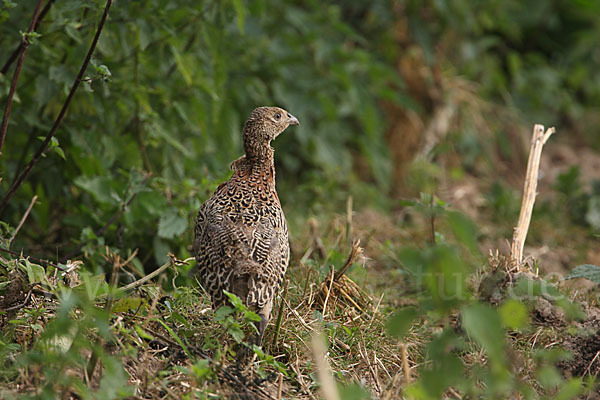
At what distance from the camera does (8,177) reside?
4621mm

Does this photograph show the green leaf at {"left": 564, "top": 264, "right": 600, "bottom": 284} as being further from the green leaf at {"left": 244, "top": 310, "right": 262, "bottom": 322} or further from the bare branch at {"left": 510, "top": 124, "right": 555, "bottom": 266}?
the green leaf at {"left": 244, "top": 310, "right": 262, "bottom": 322}

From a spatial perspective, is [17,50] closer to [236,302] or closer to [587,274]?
[236,302]

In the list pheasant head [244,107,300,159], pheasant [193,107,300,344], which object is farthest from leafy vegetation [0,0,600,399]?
pheasant head [244,107,300,159]

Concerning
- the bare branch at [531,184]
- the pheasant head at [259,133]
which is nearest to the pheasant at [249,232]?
the pheasant head at [259,133]

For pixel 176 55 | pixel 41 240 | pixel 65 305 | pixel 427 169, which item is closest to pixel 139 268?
pixel 41 240

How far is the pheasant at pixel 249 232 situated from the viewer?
3463 millimetres

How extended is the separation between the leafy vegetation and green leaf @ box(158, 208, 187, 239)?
2 centimetres

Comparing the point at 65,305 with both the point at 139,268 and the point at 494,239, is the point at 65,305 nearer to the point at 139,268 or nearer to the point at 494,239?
the point at 139,268

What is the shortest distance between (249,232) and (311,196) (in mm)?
3230

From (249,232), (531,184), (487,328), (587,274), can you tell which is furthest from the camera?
(531,184)

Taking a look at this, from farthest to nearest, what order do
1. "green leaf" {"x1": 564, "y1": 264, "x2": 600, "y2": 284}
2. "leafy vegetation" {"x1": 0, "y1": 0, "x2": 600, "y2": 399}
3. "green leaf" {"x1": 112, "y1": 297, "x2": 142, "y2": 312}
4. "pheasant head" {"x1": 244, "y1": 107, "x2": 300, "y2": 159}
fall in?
"pheasant head" {"x1": 244, "y1": 107, "x2": 300, "y2": 159}
"green leaf" {"x1": 564, "y1": 264, "x2": 600, "y2": 284}
"green leaf" {"x1": 112, "y1": 297, "x2": 142, "y2": 312}
"leafy vegetation" {"x1": 0, "y1": 0, "x2": 600, "y2": 399}

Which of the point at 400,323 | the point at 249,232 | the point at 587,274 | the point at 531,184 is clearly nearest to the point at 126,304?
the point at 249,232

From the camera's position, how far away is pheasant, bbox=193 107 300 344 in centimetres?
346

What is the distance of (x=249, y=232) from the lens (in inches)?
146
